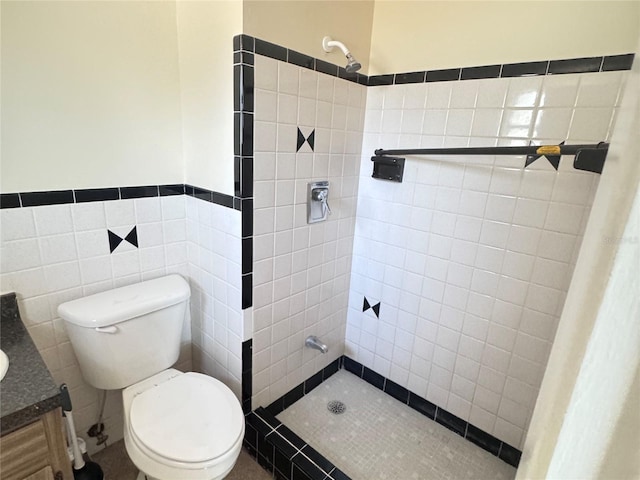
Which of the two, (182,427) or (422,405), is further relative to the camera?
(422,405)

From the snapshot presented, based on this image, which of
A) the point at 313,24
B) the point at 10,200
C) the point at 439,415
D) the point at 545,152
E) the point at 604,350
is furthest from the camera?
the point at 439,415

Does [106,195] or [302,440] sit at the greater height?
[106,195]

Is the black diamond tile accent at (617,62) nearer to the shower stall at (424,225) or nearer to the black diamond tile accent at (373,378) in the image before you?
the shower stall at (424,225)

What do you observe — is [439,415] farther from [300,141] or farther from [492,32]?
[492,32]

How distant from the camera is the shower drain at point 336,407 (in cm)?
178

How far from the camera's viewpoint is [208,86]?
51.4 inches

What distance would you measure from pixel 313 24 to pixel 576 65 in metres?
0.94

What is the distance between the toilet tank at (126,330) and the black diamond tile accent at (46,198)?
0.36 m

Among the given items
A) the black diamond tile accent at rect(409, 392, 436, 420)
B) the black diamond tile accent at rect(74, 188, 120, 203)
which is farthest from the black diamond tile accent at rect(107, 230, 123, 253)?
the black diamond tile accent at rect(409, 392, 436, 420)

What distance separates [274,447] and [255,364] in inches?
13.3

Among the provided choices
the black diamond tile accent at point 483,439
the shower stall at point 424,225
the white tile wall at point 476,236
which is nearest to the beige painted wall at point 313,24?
the shower stall at point 424,225

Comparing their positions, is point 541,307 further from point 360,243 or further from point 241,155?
point 241,155

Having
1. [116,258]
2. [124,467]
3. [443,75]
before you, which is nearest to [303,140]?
[443,75]

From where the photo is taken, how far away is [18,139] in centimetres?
110
